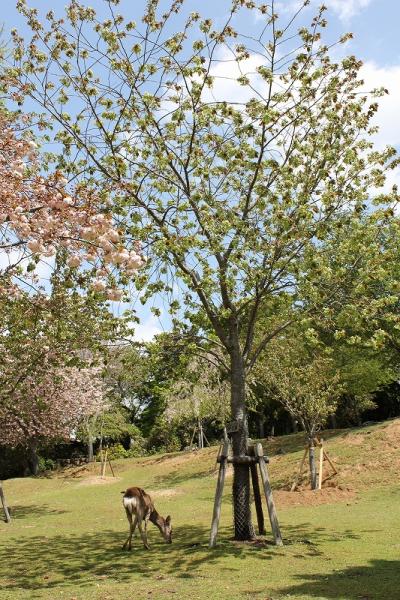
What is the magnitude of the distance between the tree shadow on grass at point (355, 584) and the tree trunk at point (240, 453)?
3.08 m

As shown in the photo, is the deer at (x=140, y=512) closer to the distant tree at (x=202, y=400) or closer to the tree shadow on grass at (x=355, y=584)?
the tree shadow on grass at (x=355, y=584)

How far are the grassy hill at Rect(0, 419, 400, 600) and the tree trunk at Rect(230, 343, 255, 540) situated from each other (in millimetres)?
460

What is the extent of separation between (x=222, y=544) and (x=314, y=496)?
9.35 metres

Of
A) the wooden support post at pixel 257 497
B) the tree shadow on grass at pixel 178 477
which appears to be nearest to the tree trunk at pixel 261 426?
the tree shadow on grass at pixel 178 477

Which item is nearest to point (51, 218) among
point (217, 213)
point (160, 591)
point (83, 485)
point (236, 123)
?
point (160, 591)

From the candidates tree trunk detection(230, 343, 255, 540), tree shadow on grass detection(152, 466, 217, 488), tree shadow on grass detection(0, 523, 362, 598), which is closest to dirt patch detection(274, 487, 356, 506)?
tree shadow on grass detection(0, 523, 362, 598)

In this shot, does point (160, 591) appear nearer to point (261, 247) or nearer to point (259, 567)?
point (259, 567)

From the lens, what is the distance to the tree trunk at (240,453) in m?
12.9

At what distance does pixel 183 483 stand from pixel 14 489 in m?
10.4

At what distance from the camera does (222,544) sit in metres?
12.6

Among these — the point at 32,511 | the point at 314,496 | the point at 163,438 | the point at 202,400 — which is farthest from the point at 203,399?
the point at 314,496

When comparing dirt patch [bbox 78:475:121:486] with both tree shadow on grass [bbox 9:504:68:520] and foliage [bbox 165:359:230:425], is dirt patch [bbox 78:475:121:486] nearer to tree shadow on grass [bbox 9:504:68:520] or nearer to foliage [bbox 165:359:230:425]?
foliage [bbox 165:359:230:425]

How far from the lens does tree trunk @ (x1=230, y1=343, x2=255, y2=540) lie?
12.9 m

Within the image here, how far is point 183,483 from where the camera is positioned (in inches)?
1160
